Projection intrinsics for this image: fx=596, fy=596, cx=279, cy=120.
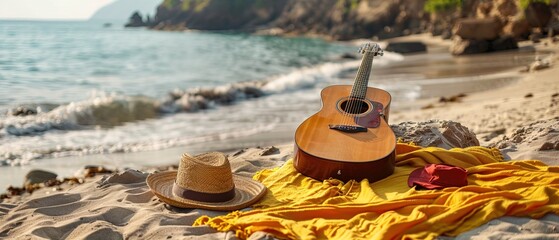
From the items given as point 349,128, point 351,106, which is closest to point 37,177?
point 351,106

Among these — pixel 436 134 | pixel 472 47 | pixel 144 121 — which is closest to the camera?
pixel 436 134

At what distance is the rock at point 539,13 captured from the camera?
24766 mm

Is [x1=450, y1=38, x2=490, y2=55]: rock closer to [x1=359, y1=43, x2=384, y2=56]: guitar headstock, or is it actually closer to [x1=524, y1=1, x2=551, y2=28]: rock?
[x1=524, y1=1, x2=551, y2=28]: rock

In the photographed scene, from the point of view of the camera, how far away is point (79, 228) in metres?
3.96

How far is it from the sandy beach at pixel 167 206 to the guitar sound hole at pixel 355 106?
0.69 metres

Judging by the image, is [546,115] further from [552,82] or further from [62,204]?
[62,204]

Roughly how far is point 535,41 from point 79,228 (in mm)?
21509

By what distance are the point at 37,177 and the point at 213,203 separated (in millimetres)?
3401

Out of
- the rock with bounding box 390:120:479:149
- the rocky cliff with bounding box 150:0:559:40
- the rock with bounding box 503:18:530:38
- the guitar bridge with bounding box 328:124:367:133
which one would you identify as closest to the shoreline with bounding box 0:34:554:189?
the rock with bounding box 390:120:479:149

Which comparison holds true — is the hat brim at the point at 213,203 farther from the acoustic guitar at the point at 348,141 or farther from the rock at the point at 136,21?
the rock at the point at 136,21

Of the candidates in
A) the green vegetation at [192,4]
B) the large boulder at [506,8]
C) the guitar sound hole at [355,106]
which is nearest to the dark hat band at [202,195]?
the guitar sound hole at [355,106]

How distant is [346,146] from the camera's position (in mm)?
4488

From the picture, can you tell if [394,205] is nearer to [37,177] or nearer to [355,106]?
[355,106]

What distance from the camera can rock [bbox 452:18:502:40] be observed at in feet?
71.2
